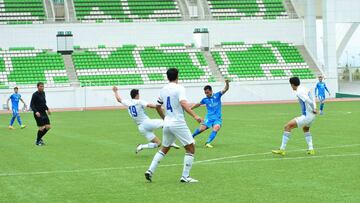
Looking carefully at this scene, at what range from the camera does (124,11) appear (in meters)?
61.0

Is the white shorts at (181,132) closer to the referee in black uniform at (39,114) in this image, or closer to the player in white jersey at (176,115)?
the player in white jersey at (176,115)

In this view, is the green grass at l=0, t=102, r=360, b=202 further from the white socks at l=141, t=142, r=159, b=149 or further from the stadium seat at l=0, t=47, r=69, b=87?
the stadium seat at l=0, t=47, r=69, b=87

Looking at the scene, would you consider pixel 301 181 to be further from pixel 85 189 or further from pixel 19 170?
pixel 19 170

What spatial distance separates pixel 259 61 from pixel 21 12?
1977 centimetres

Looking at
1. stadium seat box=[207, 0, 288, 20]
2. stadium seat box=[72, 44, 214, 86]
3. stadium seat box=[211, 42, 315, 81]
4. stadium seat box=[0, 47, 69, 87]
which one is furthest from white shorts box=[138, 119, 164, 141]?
stadium seat box=[207, 0, 288, 20]

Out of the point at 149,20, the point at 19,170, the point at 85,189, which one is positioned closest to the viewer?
the point at 85,189

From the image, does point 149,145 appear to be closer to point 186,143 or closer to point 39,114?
point 186,143

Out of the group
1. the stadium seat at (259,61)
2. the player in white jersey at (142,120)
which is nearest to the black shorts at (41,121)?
the player in white jersey at (142,120)

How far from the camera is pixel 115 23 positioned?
195ft

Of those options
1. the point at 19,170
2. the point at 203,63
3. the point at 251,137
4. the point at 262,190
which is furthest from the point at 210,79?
the point at 262,190

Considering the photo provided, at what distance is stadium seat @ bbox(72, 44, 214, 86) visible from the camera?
55938 millimetres

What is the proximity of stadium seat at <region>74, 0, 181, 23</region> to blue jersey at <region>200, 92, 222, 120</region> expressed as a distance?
40.1 metres

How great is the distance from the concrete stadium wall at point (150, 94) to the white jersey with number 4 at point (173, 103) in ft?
134

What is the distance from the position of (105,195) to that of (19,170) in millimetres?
4498
